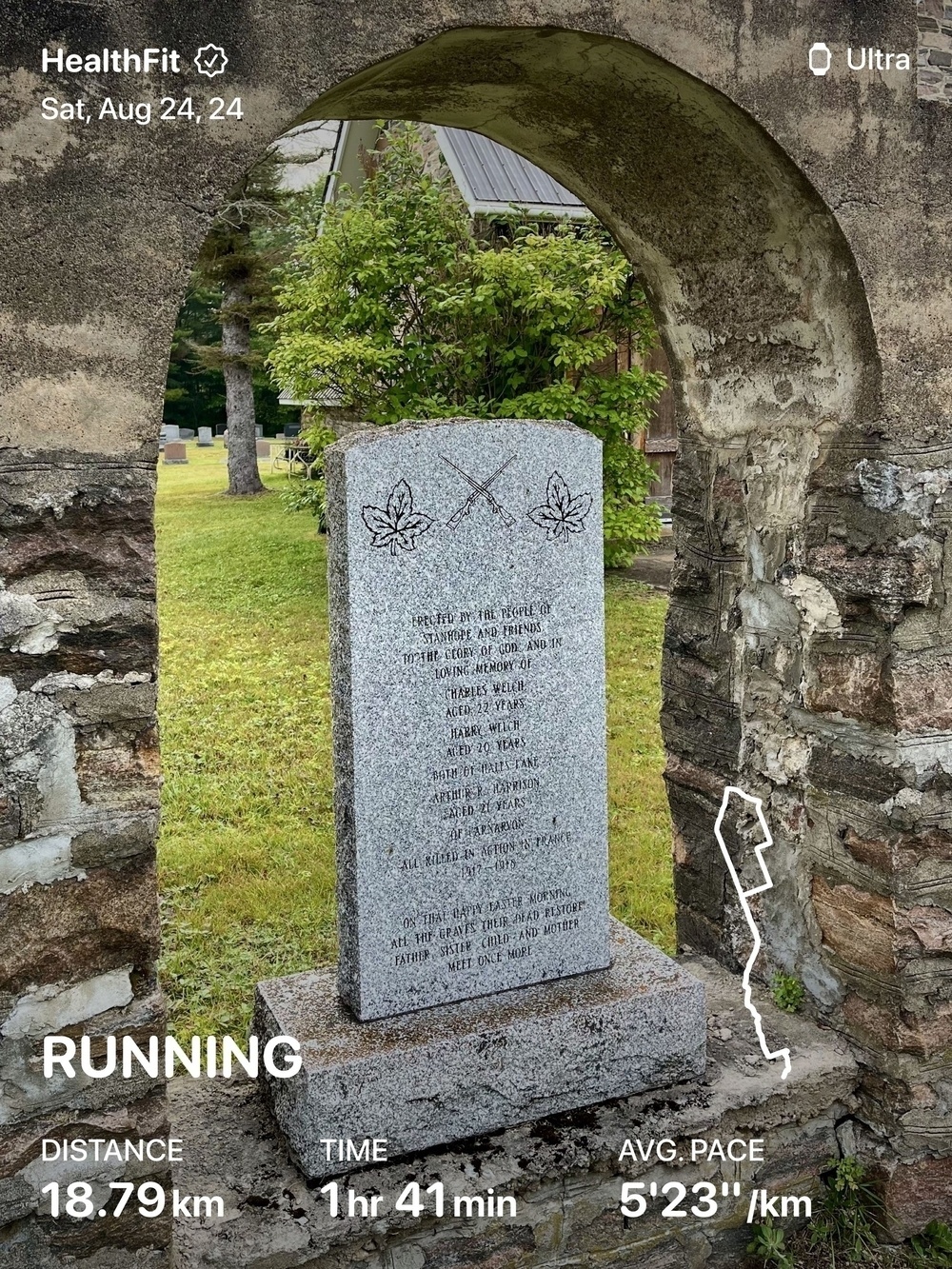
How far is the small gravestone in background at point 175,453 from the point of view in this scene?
3003 cm

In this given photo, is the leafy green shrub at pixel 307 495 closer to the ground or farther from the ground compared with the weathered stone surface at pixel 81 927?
farther from the ground

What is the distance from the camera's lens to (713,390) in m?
3.47

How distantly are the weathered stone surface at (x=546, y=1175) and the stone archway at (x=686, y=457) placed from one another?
0.28 m

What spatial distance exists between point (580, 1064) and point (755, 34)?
260 centimetres

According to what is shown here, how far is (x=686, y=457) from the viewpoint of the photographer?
3.64m

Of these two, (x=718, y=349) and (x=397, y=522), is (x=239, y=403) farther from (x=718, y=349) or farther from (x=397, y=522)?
(x=397, y=522)

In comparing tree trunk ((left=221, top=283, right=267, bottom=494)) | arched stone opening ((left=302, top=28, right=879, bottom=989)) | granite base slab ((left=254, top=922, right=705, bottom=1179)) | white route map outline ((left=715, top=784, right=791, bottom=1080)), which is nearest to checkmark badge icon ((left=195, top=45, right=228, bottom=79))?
arched stone opening ((left=302, top=28, right=879, bottom=989))

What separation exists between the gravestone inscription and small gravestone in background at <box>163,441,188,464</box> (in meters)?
28.5

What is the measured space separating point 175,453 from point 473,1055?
2900 cm

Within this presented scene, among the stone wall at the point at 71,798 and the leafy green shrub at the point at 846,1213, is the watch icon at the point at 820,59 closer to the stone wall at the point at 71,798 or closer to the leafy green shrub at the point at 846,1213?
the stone wall at the point at 71,798

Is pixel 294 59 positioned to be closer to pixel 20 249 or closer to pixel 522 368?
pixel 20 249

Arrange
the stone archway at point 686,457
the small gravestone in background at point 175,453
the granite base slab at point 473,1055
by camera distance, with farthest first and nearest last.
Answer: the small gravestone in background at point 175,453
the granite base slab at point 473,1055
the stone archway at point 686,457

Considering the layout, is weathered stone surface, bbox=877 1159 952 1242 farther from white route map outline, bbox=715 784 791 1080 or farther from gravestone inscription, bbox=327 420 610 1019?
gravestone inscription, bbox=327 420 610 1019

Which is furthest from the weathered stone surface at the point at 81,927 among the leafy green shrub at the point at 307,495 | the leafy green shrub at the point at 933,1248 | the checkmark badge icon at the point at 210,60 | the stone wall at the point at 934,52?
the leafy green shrub at the point at 307,495
